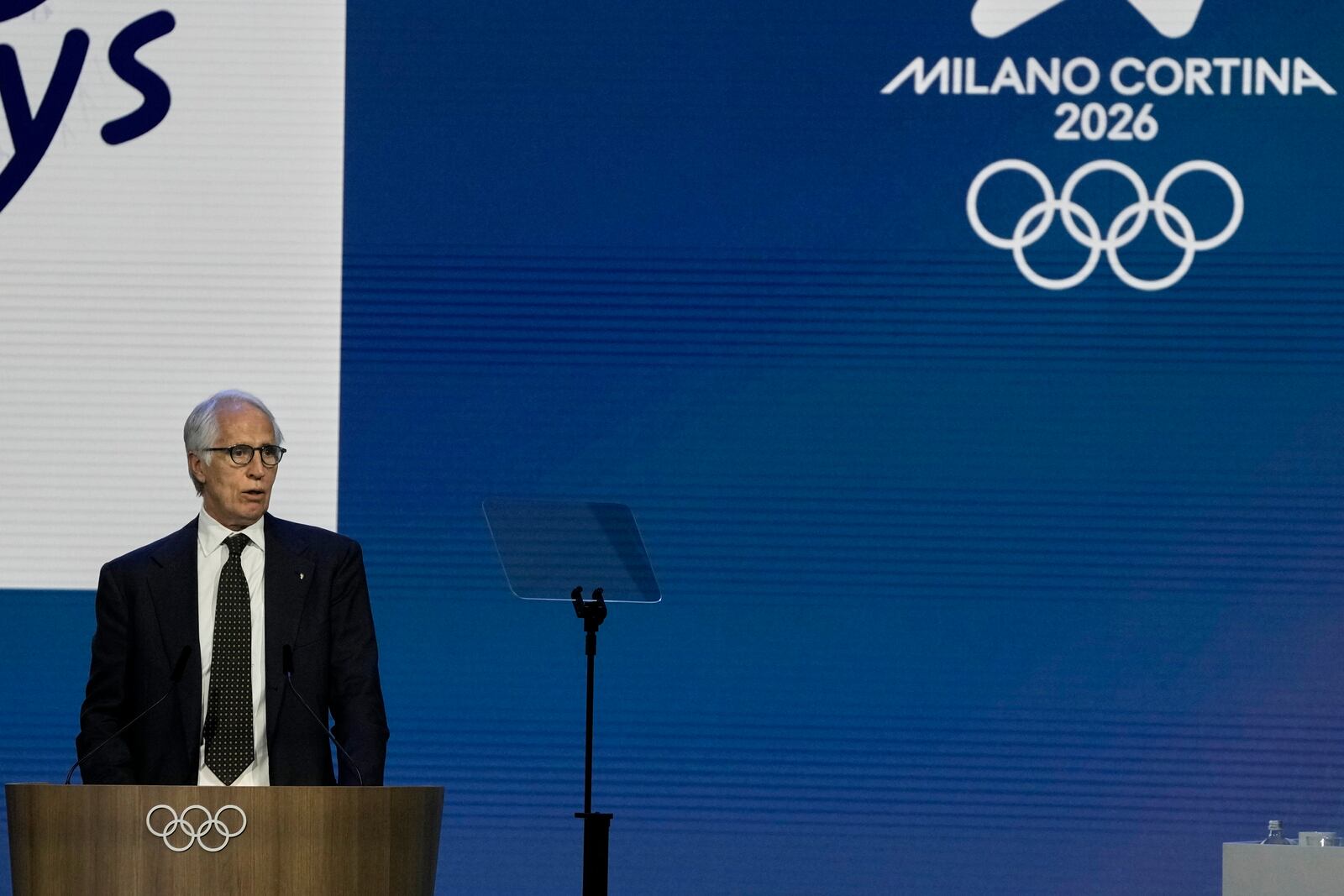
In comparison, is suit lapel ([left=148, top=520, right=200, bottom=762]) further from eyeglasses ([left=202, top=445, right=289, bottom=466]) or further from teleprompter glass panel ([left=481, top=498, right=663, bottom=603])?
teleprompter glass panel ([left=481, top=498, right=663, bottom=603])

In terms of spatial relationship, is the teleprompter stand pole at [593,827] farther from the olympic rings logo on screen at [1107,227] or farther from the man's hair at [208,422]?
the olympic rings logo on screen at [1107,227]

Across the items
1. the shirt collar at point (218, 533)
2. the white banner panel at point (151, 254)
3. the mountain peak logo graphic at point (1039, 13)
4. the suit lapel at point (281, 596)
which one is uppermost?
the mountain peak logo graphic at point (1039, 13)

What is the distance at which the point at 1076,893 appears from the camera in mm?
4785

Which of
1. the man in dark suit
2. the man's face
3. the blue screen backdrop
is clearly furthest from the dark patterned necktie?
the blue screen backdrop

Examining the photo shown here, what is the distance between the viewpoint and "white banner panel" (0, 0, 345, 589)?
16.5ft

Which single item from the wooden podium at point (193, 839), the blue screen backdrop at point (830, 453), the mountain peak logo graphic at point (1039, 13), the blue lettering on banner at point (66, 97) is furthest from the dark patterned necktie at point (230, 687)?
the mountain peak logo graphic at point (1039, 13)

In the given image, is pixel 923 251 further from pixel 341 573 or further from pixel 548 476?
pixel 341 573

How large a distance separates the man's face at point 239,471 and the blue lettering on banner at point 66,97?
6.12 feet

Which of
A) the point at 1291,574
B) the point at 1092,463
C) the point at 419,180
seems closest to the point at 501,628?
the point at 419,180

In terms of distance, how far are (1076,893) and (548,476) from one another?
1.79 meters

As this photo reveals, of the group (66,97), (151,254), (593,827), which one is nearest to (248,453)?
(593,827)

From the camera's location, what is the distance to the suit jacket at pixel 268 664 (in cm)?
343

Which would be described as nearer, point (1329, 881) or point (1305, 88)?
point (1329, 881)

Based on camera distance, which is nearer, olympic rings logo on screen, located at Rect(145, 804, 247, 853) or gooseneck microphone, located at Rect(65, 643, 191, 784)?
olympic rings logo on screen, located at Rect(145, 804, 247, 853)
